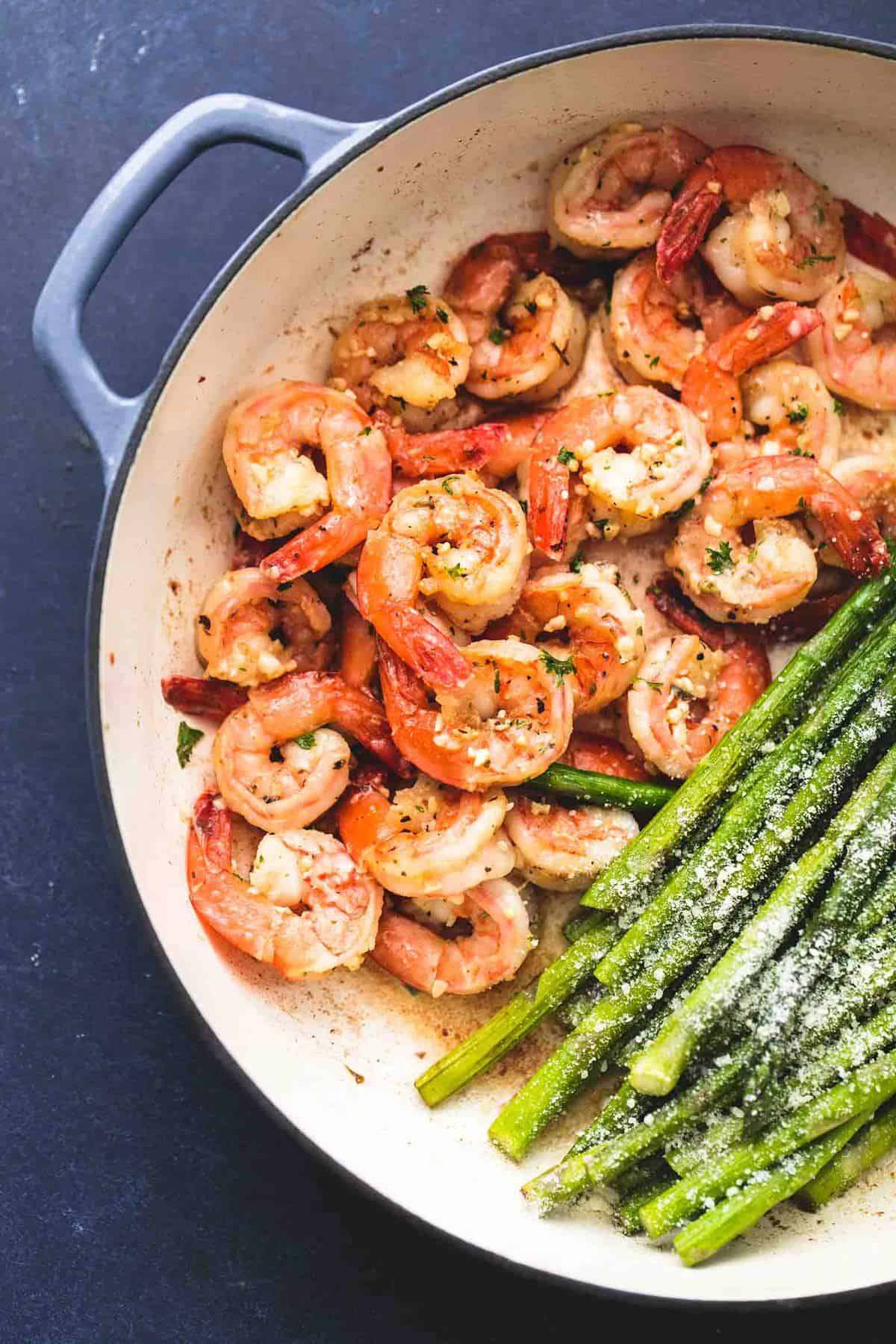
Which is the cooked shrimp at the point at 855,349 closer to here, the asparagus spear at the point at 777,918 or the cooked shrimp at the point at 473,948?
the asparagus spear at the point at 777,918

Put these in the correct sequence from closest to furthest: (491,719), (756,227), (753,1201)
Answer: (753,1201) → (491,719) → (756,227)

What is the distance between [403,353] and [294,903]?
1281mm

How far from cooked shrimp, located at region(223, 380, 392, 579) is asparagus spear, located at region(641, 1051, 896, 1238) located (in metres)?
1.51

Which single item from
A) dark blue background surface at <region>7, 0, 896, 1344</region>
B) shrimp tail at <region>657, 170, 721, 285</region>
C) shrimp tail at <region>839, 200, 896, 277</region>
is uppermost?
shrimp tail at <region>839, 200, 896, 277</region>

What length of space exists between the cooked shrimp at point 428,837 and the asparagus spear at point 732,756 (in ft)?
0.84

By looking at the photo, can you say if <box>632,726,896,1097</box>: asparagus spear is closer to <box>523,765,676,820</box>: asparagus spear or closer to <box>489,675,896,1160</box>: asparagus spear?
<box>489,675,896,1160</box>: asparagus spear

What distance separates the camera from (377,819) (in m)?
2.88

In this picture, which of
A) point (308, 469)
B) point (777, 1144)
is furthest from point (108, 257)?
point (777, 1144)

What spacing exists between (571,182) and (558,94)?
190 millimetres

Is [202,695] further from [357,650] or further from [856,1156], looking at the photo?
[856,1156]

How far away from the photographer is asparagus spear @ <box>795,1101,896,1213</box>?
8.93 ft

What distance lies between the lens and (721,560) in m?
2.92

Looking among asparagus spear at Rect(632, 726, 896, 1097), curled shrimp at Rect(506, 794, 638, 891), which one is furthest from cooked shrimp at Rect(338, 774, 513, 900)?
asparagus spear at Rect(632, 726, 896, 1097)

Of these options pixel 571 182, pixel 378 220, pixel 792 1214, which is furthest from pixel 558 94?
pixel 792 1214
